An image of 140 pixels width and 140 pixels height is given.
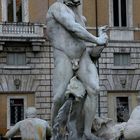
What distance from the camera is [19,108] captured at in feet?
98.3

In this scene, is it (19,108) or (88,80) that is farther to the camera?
(19,108)

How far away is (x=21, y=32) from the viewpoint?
99.2 feet

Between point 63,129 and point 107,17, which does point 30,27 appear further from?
point 63,129

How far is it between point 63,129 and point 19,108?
21.5 meters

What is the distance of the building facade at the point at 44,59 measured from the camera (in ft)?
99.0

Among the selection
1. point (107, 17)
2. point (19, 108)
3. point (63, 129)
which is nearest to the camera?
point (63, 129)

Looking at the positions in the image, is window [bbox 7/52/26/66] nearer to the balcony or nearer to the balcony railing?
the balcony

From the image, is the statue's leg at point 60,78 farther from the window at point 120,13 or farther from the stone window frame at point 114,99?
the window at point 120,13

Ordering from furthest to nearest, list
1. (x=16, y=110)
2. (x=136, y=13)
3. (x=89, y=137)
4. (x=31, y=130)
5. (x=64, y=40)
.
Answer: (x=136, y=13) → (x=16, y=110) → (x=64, y=40) → (x=89, y=137) → (x=31, y=130)

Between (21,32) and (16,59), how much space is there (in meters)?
1.23

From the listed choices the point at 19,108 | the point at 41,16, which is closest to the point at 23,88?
the point at 19,108

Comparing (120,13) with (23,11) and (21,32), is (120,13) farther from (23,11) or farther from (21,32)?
(21,32)

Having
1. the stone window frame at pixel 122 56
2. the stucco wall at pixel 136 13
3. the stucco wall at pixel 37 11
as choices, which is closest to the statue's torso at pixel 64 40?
the stucco wall at pixel 37 11

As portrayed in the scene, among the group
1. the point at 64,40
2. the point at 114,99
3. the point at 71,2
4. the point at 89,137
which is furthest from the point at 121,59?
the point at 89,137
